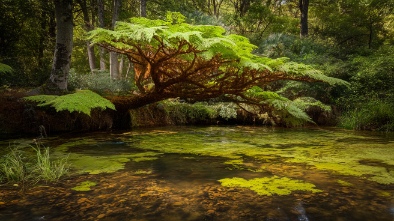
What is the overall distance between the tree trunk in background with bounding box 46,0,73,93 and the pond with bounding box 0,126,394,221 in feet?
6.39

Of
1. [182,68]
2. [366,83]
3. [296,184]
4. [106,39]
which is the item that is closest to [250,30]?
[366,83]

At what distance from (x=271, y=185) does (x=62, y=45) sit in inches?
188

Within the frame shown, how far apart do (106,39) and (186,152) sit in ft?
7.66

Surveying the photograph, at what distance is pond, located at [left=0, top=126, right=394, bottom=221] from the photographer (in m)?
1.94

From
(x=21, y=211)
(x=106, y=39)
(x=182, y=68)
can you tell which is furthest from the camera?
(x=182, y=68)

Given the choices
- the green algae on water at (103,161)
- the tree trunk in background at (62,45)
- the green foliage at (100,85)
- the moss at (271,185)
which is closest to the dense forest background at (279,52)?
the green foliage at (100,85)

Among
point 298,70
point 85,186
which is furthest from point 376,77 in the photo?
point 85,186

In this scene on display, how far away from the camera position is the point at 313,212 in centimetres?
196

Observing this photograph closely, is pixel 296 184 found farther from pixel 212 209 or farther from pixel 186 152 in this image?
pixel 186 152

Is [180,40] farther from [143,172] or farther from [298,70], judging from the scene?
[298,70]

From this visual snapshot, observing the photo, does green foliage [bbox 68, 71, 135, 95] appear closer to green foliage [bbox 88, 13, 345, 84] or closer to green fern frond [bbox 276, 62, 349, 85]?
green foliage [bbox 88, 13, 345, 84]

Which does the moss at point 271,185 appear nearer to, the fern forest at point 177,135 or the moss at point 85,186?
the fern forest at point 177,135

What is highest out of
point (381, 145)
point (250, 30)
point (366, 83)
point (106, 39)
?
point (250, 30)

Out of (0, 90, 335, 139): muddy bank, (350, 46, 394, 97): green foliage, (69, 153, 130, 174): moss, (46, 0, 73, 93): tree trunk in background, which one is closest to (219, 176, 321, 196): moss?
(69, 153, 130, 174): moss
